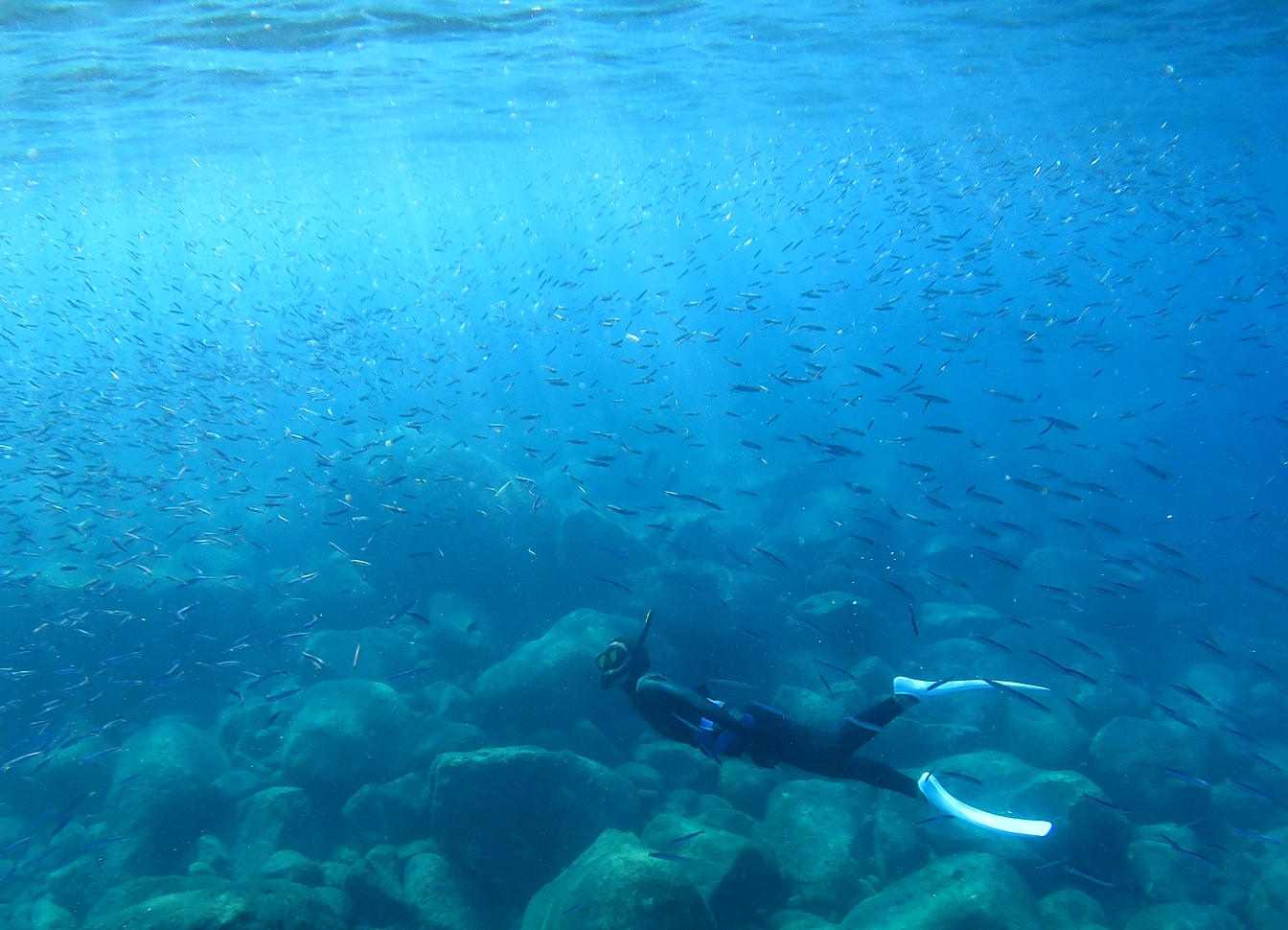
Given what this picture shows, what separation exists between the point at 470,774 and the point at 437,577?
791cm

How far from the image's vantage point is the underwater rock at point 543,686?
30.9ft

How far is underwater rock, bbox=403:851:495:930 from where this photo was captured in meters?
6.24

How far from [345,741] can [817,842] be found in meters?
6.25

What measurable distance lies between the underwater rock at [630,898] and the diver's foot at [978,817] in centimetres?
270

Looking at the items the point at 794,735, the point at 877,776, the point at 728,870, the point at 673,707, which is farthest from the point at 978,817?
the point at 673,707

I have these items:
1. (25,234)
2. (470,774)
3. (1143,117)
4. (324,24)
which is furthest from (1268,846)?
(25,234)

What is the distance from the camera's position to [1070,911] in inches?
251

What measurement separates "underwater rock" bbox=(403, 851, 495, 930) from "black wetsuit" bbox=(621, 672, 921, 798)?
270 centimetres

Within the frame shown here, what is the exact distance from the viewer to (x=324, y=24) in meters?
16.0

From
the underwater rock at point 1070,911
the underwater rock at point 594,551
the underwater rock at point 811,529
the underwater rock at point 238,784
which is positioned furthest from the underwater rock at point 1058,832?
the underwater rock at point 238,784

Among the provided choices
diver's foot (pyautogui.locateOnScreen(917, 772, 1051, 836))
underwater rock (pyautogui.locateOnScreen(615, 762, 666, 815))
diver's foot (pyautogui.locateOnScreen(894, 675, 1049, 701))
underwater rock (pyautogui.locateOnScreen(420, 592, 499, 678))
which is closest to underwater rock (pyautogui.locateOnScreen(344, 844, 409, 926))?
underwater rock (pyautogui.locateOnScreen(615, 762, 666, 815))

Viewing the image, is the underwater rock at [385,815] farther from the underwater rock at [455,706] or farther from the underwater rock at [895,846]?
the underwater rock at [895,846]

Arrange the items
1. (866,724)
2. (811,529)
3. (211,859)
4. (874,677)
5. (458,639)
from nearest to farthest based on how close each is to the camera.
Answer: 1. (866,724)
2. (211,859)
3. (874,677)
4. (458,639)
5. (811,529)

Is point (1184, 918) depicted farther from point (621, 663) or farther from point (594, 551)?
point (594, 551)
